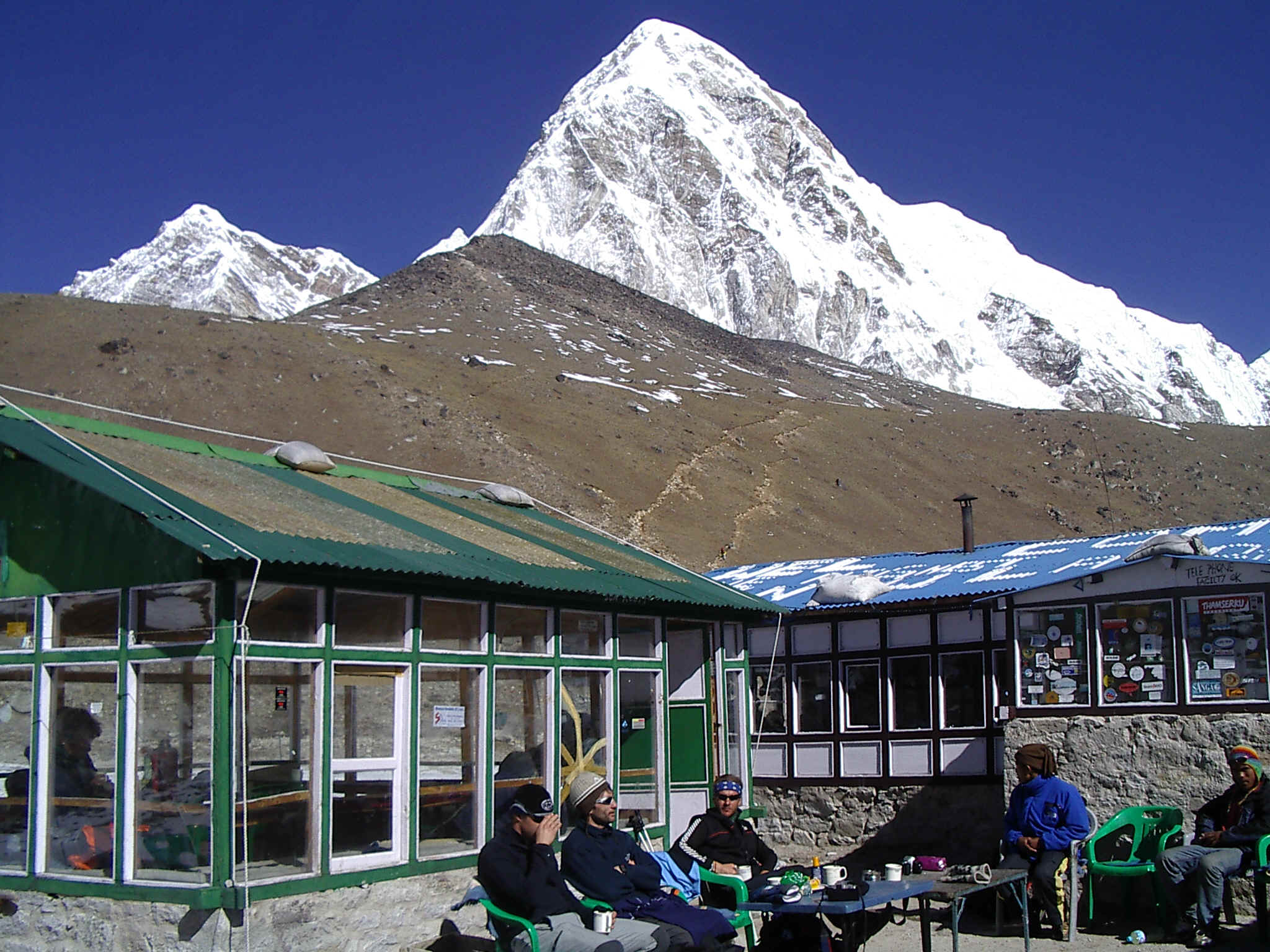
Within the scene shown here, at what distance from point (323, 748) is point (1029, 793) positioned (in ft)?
16.1

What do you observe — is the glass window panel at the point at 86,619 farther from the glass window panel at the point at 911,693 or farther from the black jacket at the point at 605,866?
the glass window panel at the point at 911,693

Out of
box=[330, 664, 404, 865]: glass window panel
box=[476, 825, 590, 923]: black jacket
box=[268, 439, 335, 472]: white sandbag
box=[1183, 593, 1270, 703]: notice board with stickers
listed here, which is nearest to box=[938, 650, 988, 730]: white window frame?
box=[1183, 593, 1270, 703]: notice board with stickers

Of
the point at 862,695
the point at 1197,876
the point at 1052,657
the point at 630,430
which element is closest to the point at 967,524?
the point at 862,695

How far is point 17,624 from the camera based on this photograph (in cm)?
914

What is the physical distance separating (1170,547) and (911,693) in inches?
164

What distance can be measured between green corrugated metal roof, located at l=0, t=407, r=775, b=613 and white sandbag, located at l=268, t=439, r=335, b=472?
3.3 inches

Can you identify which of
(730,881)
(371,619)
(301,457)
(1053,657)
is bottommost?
(730,881)

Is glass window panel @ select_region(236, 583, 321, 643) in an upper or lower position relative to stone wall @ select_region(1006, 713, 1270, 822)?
upper

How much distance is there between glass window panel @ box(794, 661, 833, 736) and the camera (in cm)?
1593

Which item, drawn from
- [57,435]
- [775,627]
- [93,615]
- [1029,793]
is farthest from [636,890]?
[775,627]

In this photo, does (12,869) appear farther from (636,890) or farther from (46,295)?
(46,295)

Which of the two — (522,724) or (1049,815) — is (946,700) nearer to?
(1049,815)

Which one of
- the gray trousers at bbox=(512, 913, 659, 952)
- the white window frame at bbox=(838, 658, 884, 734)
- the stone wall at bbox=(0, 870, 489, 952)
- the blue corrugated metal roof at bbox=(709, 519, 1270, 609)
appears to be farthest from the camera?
the white window frame at bbox=(838, 658, 884, 734)

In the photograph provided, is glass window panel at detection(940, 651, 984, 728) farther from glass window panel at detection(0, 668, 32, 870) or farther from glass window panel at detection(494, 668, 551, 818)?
glass window panel at detection(0, 668, 32, 870)
